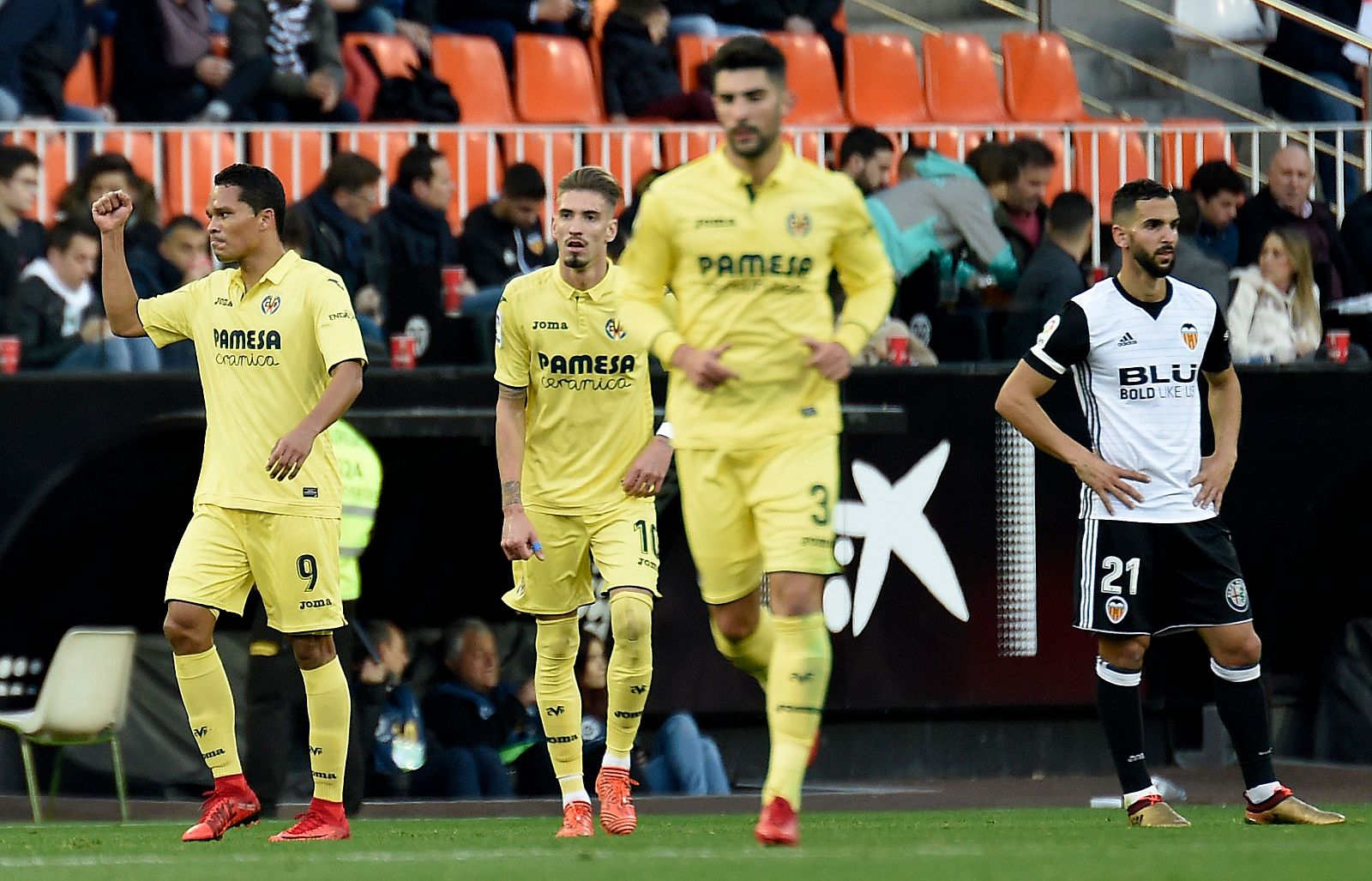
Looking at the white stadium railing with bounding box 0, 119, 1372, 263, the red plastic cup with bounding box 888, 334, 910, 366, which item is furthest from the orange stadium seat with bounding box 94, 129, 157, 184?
the red plastic cup with bounding box 888, 334, 910, 366

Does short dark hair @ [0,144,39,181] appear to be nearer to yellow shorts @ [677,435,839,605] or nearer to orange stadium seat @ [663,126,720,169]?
orange stadium seat @ [663,126,720,169]

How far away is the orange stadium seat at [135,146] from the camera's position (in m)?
12.4

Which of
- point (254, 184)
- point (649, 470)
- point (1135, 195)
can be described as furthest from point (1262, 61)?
point (254, 184)

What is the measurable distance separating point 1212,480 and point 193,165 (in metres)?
6.60

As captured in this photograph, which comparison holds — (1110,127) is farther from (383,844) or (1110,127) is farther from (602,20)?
(383,844)

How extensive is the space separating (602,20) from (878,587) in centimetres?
556

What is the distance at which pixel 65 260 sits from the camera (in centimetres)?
1141

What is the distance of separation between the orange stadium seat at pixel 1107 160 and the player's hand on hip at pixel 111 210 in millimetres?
7192

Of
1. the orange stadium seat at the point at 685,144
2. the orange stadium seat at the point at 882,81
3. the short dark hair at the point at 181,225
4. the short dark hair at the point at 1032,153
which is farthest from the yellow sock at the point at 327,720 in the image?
the orange stadium seat at the point at 882,81

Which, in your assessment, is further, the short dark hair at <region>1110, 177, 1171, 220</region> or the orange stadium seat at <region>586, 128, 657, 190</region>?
the orange stadium seat at <region>586, 128, 657, 190</region>

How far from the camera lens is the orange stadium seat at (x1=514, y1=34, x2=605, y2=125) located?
15.1 meters

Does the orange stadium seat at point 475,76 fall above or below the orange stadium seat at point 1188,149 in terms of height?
above

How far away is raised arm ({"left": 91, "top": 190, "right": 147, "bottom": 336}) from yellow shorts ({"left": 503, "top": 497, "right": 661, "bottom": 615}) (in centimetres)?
158

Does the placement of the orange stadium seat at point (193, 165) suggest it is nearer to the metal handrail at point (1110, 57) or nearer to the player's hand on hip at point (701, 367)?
the player's hand on hip at point (701, 367)
